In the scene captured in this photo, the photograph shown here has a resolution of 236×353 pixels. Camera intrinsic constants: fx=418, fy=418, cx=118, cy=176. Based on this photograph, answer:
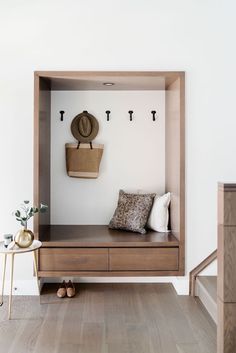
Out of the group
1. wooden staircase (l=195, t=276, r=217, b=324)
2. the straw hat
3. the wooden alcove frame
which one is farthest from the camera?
the straw hat

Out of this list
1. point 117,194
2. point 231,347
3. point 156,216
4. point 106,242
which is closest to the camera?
point 231,347

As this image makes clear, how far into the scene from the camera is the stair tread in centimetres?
322

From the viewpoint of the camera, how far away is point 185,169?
362cm

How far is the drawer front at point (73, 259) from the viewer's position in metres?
3.59

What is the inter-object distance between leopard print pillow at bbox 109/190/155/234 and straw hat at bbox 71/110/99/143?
2.28 ft

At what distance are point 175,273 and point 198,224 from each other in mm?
468

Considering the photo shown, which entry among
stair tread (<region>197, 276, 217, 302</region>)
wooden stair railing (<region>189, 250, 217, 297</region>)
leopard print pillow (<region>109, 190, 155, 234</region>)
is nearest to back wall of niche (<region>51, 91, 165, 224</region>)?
leopard print pillow (<region>109, 190, 155, 234</region>)

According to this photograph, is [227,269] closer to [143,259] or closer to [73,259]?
[143,259]

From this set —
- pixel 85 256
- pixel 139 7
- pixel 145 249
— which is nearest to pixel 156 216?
pixel 145 249

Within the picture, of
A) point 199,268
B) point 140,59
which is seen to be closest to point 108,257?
point 199,268

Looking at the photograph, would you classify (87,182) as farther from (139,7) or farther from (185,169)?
(139,7)

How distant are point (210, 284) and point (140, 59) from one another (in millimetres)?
1990

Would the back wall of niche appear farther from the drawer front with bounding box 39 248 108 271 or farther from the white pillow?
the drawer front with bounding box 39 248 108 271

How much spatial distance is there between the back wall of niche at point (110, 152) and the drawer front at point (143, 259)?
0.76 metres
